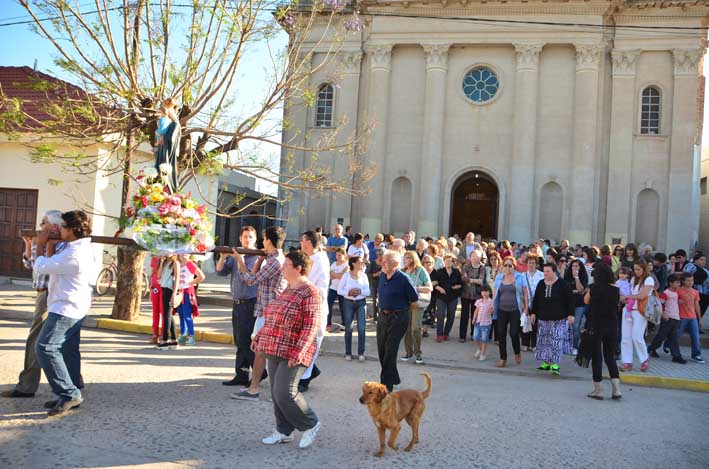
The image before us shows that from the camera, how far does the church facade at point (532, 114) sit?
985 inches

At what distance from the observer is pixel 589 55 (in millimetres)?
25109

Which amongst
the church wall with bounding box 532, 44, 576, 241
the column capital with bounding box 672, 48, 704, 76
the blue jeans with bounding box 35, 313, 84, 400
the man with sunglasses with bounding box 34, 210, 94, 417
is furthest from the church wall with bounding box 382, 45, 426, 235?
the blue jeans with bounding box 35, 313, 84, 400

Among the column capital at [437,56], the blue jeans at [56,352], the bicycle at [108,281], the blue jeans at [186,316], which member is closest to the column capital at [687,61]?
the column capital at [437,56]

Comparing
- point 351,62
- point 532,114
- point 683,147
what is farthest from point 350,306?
point 683,147

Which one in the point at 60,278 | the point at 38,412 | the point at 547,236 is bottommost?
the point at 38,412

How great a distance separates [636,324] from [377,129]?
18.1 m

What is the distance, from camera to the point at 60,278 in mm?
6172

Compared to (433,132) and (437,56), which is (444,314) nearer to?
(433,132)

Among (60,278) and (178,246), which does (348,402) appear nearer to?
(178,246)

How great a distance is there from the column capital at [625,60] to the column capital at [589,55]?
0.67m

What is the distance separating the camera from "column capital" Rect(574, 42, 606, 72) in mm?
25031

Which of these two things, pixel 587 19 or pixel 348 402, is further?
pixel 587 19

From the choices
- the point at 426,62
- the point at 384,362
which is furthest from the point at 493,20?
the point at 384,362

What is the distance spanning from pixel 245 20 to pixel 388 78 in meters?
15.5
